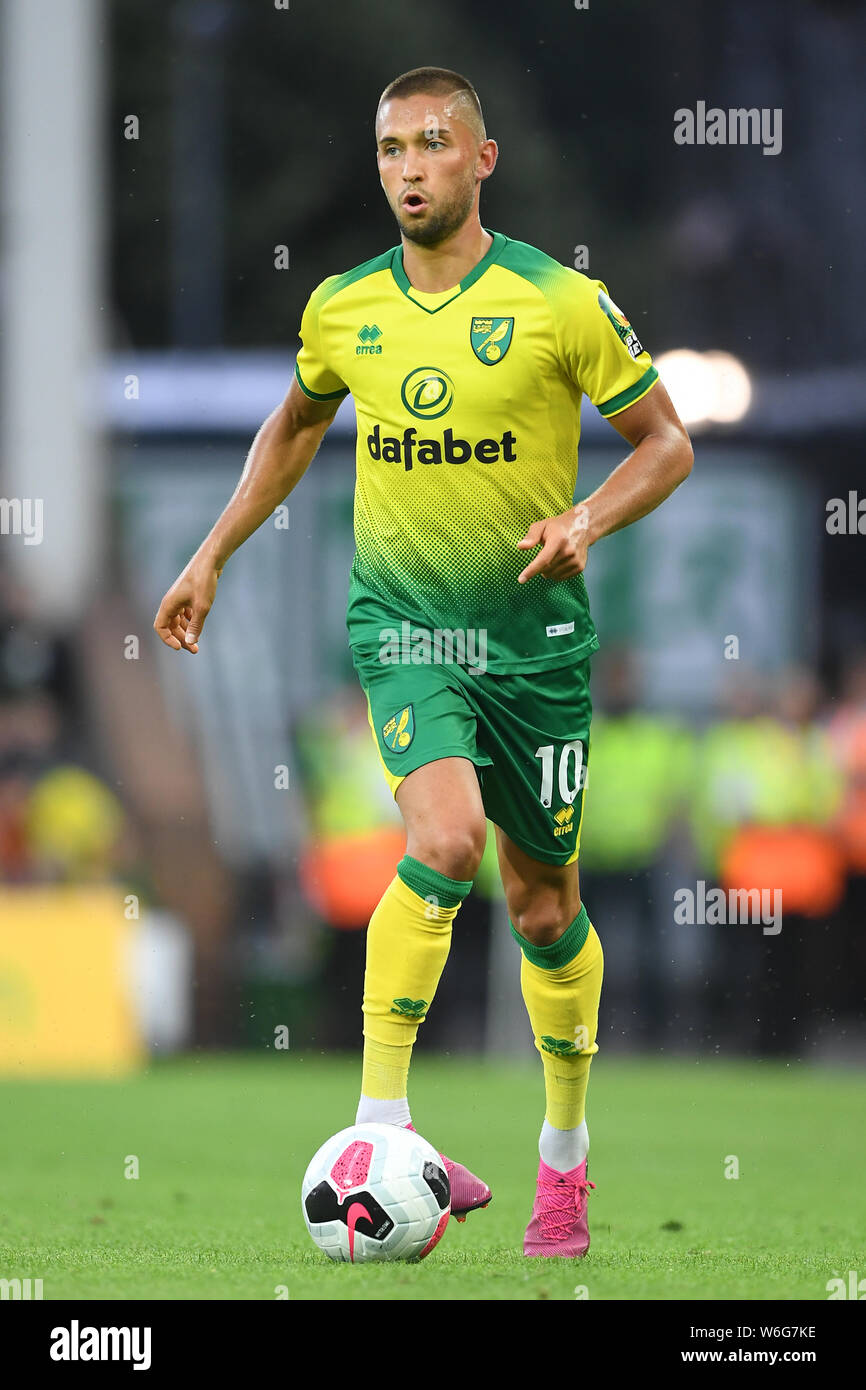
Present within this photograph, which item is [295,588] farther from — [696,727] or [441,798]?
[441,798]

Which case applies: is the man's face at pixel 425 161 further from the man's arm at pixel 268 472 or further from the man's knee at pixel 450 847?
the man's knee at pixel 450 847

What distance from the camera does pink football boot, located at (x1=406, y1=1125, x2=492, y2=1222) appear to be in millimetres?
5348

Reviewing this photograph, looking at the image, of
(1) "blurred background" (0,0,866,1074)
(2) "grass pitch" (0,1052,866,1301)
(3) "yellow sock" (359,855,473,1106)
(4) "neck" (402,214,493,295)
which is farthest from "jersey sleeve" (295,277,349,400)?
(1) "blurred background" (0,0,866,1074)

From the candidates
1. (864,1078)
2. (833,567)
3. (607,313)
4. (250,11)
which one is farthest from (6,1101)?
(250,11)

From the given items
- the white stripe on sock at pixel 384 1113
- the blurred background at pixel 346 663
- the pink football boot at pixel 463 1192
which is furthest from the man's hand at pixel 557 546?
the blurred background at pixel 346 663

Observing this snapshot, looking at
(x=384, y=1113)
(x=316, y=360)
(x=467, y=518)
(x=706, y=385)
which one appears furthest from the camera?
(x=706, y=385)

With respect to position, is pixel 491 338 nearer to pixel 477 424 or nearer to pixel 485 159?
pixel 477 424

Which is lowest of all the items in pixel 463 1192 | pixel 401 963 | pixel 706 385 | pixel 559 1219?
pixel 559 1219

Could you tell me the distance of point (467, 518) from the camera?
5426 mm

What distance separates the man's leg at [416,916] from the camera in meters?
5.10

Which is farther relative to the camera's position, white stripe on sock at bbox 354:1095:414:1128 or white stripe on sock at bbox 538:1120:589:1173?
white stripe on sock at bbox 538:1120:589:1173

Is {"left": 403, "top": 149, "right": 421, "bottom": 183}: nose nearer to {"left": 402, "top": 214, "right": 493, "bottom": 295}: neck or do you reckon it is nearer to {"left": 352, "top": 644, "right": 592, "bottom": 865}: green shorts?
{"left": 402, "top": 214, "right": 493, "bottom": 295}: neck

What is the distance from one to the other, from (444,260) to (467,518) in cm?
63

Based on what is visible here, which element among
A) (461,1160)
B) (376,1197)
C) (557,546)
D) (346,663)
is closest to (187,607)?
(557,546)
